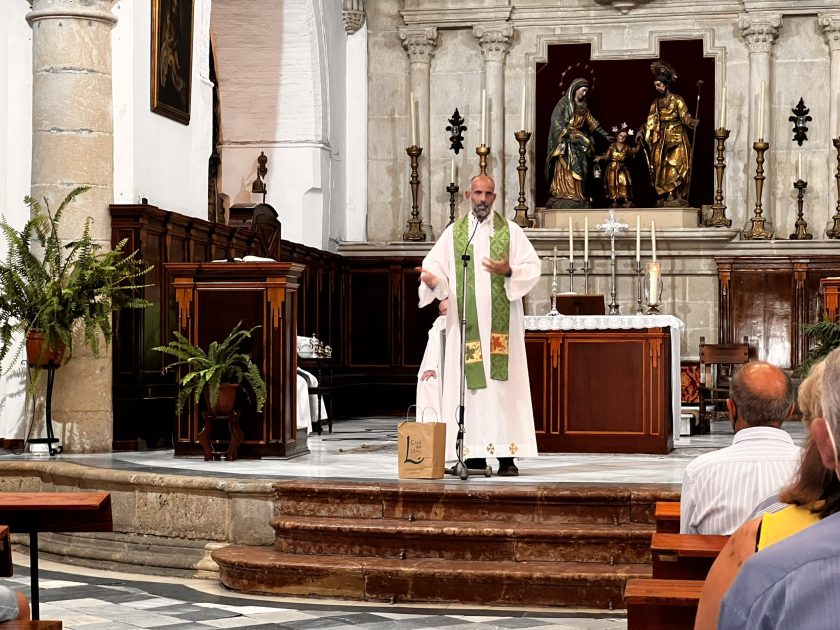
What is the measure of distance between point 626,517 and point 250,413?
2.99 metres

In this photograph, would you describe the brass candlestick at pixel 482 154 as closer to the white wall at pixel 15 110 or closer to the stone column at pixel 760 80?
the stone column at pixel 760 80

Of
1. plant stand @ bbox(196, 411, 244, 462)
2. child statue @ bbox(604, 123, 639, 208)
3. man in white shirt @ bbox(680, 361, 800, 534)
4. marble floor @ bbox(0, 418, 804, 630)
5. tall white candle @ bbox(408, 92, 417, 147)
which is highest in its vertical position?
tall white candle @ bbox(408, 92, 417, 147)

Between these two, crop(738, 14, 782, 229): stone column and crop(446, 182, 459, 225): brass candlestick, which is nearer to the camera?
crop(738, 14, 782, 229): stone column

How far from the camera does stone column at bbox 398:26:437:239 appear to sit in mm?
15438

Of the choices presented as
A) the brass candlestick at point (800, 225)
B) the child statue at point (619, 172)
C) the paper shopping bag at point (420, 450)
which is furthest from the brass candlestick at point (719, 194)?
the paper shopping bag at point (420, 450)

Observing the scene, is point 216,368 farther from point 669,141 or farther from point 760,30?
point 760,30

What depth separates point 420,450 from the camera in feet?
24.8

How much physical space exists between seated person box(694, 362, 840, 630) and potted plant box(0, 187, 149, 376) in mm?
7322

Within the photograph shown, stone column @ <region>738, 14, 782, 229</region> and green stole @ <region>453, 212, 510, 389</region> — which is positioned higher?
stone column @ <region>738, 14, 782, 229</region>

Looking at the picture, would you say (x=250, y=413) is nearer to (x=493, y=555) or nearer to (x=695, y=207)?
(x=493, y=555)

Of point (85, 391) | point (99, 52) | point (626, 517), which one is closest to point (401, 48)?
point (99, 52)

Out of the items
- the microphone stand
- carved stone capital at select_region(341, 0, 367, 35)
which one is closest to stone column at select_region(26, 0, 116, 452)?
the microphone stand

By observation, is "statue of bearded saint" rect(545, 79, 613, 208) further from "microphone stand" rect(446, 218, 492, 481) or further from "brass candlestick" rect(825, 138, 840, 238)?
"microphone stand" rect(446, 218, 492, 481)

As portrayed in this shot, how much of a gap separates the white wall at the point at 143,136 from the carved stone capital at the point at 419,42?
4597mm
